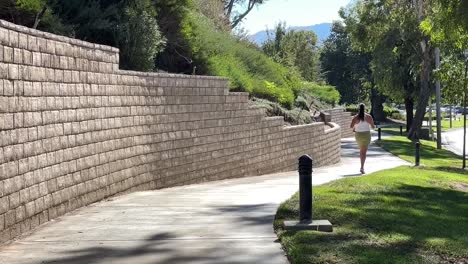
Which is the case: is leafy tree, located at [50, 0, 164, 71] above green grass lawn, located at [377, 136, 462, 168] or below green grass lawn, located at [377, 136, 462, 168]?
above

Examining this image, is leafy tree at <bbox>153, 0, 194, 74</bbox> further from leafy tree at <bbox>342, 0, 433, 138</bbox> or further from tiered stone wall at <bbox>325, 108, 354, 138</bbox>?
leafy tree at <bbox>342, 0, 433, 138</bbox>

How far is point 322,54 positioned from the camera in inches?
3447

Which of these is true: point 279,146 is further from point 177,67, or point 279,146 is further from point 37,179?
point 37,179

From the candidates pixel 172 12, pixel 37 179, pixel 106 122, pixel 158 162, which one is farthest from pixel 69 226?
pixel 172 12

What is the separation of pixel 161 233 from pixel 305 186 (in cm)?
179

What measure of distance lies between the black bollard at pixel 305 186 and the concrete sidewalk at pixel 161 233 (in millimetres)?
464

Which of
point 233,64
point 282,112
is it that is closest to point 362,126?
point 233,64

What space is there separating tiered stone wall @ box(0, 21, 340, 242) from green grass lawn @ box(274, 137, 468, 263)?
9.77 feet

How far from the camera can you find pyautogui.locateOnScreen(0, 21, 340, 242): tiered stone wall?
7840mm

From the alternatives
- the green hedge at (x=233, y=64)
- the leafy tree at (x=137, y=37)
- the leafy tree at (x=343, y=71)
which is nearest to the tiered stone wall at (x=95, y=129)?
the leafy tree at (x=137, y=37)

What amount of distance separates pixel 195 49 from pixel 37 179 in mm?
10403

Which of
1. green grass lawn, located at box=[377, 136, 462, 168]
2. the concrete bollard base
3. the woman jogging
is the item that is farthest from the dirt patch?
green grass lawn, located at box=[377, 136, 462, 168]

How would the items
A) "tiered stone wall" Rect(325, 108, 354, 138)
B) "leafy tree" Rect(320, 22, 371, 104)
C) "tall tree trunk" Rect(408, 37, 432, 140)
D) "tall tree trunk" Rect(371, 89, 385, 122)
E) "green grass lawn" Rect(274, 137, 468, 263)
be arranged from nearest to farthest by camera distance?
"green grass lawn" Rect(274, 137, 468, 263), "tiered stone wall" Rect(325, 108, 354, 138), "tall tree trunk" Rect(408, 37, 432, 140), "tall tree trunk" Rect(371, 89, 385, 122), "leafy tree" Rect(320, 22, 371, 104)

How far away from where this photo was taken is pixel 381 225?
8406 millimetres
